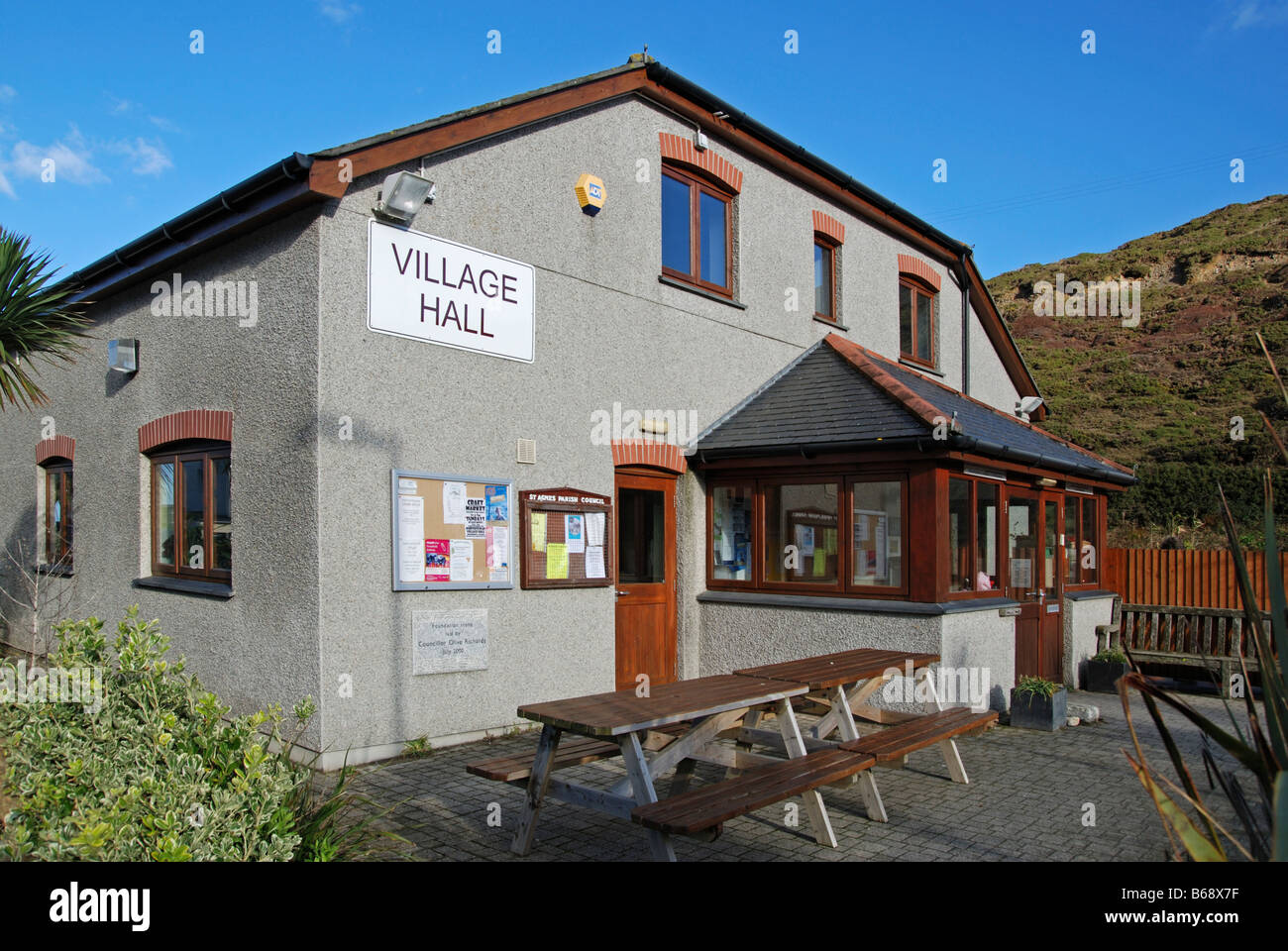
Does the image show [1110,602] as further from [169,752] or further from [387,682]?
[169,752]

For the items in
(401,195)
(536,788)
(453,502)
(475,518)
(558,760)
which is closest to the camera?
(536,788)

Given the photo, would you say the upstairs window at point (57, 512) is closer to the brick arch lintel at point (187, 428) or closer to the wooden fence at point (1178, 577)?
the brick arch lintel at point (187, 428)

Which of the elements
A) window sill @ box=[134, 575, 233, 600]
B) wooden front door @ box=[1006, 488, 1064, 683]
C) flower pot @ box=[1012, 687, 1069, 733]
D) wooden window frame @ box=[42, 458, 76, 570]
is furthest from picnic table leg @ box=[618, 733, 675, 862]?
wooden window frame @ box=[42, 458, 76, 570]

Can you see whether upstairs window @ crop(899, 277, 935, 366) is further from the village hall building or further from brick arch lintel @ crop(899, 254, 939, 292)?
the village hall building

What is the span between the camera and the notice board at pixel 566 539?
782 centimetres

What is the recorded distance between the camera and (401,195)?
6816 mm

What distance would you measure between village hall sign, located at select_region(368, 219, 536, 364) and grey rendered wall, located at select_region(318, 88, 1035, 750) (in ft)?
0.36

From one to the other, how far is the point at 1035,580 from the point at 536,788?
7516 mm

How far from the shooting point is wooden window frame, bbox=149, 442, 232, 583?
7672 mm

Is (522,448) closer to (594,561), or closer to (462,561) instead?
(462,561)

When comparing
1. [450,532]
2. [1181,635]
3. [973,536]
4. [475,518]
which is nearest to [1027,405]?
[1181,635]

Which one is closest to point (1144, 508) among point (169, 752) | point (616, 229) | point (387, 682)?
point (616, 229)
